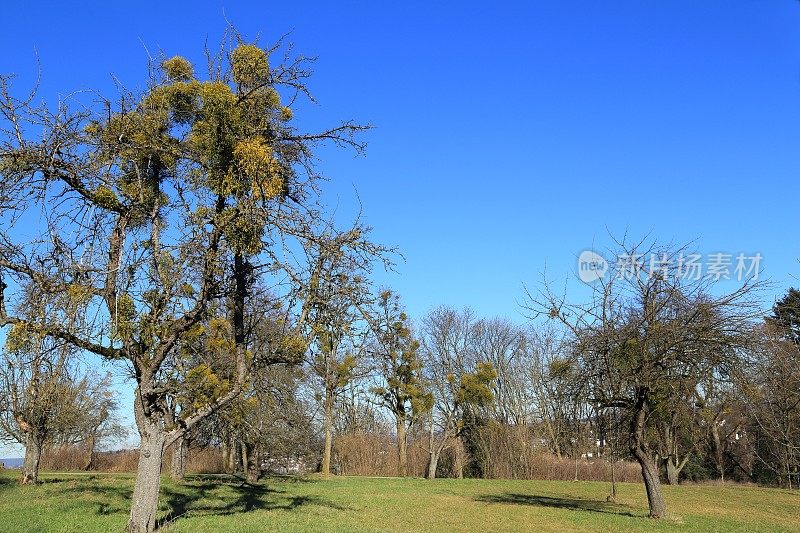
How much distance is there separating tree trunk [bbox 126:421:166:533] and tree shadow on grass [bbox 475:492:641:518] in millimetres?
11997

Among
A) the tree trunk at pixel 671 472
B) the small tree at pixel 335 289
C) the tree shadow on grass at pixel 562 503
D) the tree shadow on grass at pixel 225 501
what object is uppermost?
the small tree at pixel 335 289

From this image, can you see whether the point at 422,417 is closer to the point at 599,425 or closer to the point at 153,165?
the point at 599,425

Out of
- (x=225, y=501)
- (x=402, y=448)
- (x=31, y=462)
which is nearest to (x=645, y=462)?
(x=225, y=501)

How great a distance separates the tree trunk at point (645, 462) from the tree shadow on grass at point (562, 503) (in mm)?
819

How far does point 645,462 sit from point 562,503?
568 centimetres

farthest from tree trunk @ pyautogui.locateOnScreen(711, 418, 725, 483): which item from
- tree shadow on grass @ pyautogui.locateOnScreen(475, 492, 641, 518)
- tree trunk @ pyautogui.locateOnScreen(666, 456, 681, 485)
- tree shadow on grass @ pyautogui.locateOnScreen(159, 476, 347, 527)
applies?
tree shadow on grass @ pyautogui.locateOnScreen(159, 476, 347, 527)

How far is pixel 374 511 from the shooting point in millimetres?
15727

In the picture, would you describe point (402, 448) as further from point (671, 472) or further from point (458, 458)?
point (671, 472)

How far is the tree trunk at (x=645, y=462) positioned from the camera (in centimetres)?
1495

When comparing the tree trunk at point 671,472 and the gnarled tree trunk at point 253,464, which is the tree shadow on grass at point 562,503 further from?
the tree trunk at point 671,472

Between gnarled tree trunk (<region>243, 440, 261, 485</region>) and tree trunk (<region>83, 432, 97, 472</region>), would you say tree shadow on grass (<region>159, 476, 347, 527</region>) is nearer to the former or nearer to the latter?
gnarled tree trunk (<region>243, 440, 261, 485</region>)

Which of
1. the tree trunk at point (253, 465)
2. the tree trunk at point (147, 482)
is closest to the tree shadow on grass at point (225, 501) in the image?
the tree trunk at point (147, 482)

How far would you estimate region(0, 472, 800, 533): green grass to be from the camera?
11.0m

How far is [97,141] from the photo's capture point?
890cm
